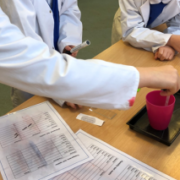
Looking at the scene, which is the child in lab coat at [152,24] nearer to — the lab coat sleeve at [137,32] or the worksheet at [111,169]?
the lab coat sleeve at [137,32]

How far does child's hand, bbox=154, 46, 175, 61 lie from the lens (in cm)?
91

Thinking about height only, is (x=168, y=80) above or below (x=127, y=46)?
above

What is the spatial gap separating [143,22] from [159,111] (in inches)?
25.8

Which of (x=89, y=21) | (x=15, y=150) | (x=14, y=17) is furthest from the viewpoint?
(x=89, y=21)

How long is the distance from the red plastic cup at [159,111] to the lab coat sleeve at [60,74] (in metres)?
0.10

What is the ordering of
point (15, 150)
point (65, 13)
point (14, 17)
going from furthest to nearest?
1. point (65, 13)
2. point (14, 17)
3. point (15, 150)

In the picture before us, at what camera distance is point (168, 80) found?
50 cm

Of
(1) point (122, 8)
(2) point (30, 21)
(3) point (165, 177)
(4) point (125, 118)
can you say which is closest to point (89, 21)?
(1) point (122, 8)

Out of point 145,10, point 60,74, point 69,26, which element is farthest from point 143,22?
point 60,74

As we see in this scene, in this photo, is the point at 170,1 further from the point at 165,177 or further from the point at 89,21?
the point at 89,21

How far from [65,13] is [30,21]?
31 centimetres

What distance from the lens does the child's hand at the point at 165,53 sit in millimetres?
906

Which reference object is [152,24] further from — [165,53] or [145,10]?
[165,53]

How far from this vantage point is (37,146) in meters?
0.59
